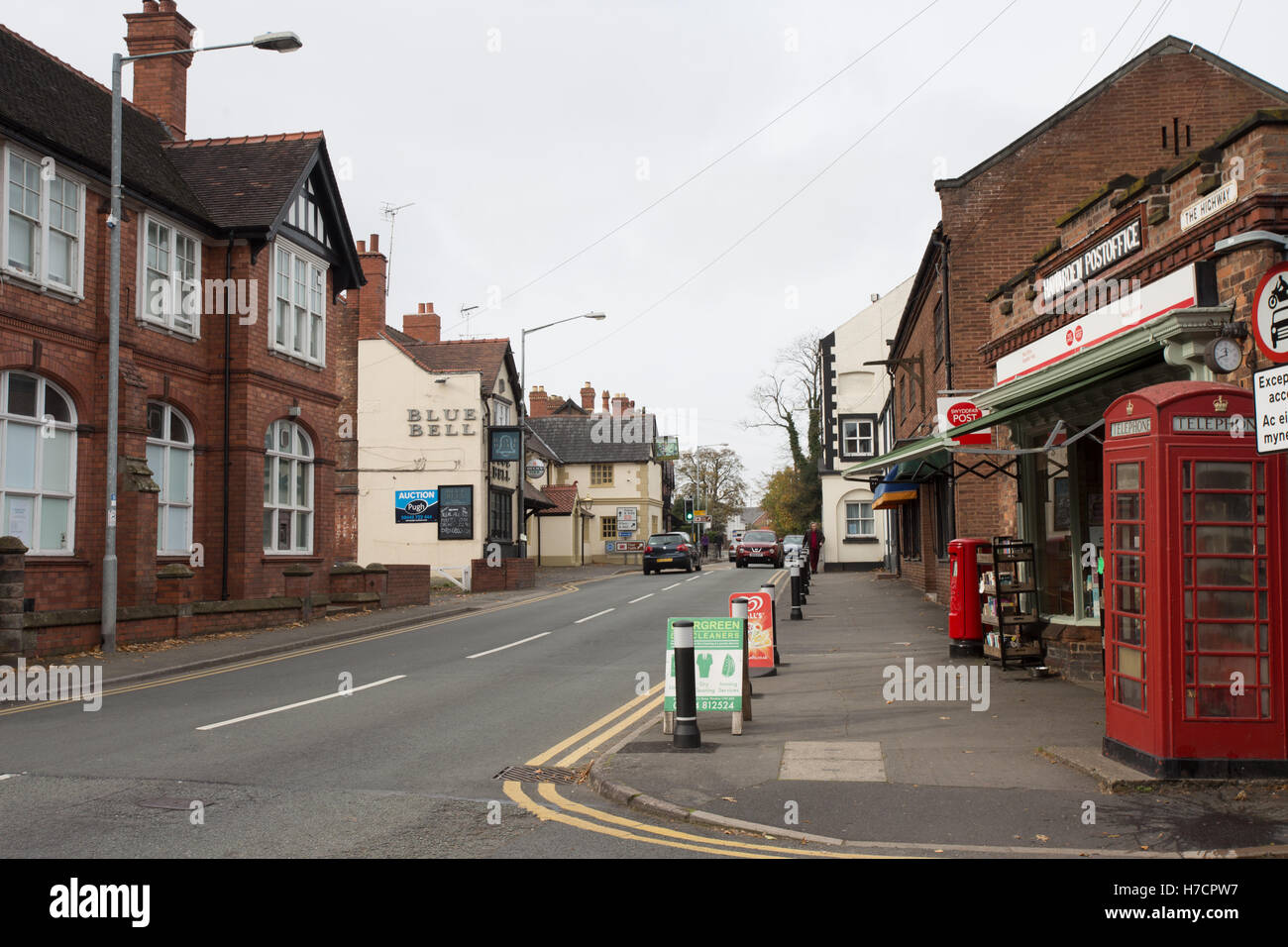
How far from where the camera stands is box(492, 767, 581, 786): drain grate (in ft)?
26.5

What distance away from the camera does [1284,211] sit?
8.32 metres

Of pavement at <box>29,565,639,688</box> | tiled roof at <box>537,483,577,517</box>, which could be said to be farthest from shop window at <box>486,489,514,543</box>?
tiled roof at <box>537,483,577,517</box>

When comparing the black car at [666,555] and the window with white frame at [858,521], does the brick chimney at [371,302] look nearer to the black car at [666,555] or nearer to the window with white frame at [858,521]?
the black car at [666,555]

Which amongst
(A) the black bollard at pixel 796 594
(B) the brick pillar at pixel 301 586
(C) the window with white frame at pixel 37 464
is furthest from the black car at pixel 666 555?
(C) the window with white frame at pixel 37 464

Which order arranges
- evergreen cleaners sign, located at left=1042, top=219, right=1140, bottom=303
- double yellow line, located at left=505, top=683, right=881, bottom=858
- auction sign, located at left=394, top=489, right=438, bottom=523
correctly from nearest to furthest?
double yellow line, located at left=505, top=683, right=881, bottom=858
evergreen cleaners sign, located at left=1042, top=219, right=1140, bottom=303
auction sign, located at left=394, top=489, right=438, bottom=523

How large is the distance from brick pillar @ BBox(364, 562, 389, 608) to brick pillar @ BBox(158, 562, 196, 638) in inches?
302

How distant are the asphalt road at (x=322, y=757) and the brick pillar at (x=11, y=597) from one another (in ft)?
8.03

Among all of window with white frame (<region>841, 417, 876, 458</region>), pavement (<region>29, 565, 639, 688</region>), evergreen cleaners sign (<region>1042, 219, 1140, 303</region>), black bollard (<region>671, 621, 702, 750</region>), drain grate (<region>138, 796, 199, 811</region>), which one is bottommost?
pavement (<region>29, 565, 639, 688</region>)

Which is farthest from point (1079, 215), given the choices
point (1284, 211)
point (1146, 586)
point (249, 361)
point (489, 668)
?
point (249, 361)

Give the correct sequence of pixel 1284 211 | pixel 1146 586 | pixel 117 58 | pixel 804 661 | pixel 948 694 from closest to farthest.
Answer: pixel 1146 586, pixel 1284 211, pixel 948 694, pixel 804 661, pixel 117 58

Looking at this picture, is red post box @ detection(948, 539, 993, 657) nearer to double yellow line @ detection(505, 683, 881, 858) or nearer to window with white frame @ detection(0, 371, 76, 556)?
double yellow line @ detection(505, 683, 881, 858)

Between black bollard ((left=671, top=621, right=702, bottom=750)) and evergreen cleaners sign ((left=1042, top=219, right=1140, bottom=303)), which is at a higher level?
evergreen cleaners sign ((left=1042, top=219, right=1140, bottom=303))
